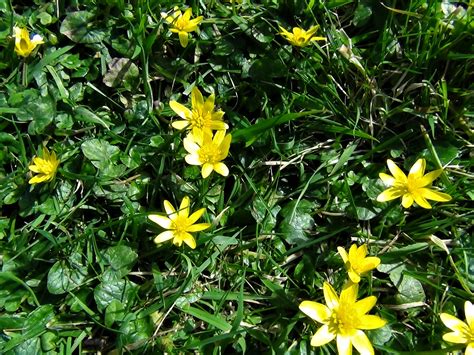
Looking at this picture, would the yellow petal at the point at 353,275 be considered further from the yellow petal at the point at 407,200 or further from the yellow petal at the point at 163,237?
the yellow petal at the point at 163,237

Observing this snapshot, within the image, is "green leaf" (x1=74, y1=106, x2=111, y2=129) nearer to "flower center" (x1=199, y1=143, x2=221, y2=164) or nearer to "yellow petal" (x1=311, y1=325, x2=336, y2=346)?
"flower center" (x1=199, y1=143, x2=221, y2=164)

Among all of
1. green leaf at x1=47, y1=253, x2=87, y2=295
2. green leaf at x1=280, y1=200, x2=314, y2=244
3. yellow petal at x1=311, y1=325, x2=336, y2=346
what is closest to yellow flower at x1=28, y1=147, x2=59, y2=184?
green leaf at x1=47, y1=253, x2=87, y2=295

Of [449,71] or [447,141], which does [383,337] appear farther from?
[449,71]

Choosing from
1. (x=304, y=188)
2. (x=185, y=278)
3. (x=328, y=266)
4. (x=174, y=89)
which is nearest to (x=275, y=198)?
(x=304, y=188)

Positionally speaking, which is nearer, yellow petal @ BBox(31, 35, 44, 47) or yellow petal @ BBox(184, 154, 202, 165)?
yellow petal @ BBox(184, 154, 202, 165)

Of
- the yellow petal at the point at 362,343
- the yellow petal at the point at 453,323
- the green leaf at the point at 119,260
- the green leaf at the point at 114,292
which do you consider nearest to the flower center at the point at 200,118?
the green leaf at the point at 119,260

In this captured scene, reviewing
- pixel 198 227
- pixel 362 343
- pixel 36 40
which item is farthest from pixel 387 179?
pixel 36 40
